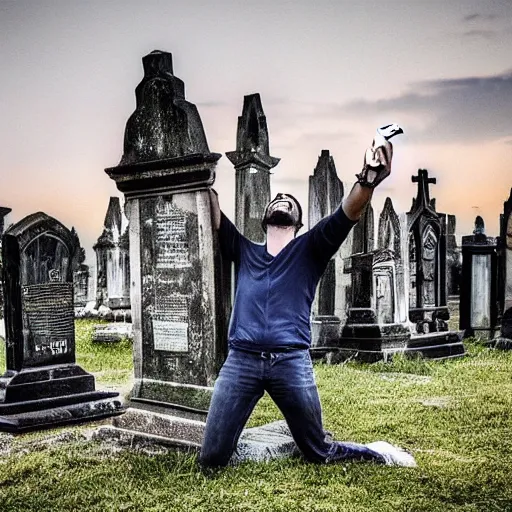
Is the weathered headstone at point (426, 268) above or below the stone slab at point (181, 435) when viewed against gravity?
above

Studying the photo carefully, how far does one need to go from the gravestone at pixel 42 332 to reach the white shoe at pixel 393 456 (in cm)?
318

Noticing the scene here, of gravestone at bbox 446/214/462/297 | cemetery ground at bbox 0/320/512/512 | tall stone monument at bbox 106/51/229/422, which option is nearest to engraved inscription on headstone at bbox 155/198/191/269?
tall stone monument at bbox 106/51/229/422

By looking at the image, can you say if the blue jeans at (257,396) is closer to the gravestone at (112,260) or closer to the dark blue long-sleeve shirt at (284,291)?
the dark blue long-sleeve shirt at (284,291)

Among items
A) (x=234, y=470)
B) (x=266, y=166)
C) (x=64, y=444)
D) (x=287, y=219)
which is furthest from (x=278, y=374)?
(x=266, y=166)

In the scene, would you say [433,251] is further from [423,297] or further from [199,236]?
[199,236]

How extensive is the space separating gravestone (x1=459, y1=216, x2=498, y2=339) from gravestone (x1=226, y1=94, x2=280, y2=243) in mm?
5360

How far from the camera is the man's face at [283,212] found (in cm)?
475

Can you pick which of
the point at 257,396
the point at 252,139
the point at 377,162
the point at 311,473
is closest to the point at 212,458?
the point at 257,396

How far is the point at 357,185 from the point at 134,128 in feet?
7.76

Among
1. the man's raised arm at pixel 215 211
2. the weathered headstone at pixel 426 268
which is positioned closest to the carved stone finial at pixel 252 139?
the weathered headstone at pixel 426 268

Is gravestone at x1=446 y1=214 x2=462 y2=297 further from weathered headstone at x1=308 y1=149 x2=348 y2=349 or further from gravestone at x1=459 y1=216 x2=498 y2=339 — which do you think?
weathered headstone at x1=308 y1=149 x2=348 y2=349

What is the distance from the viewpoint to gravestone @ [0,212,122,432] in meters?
6.75

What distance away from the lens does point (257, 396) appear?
4.49 meters

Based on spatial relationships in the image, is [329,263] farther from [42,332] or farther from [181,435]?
[181,435]
